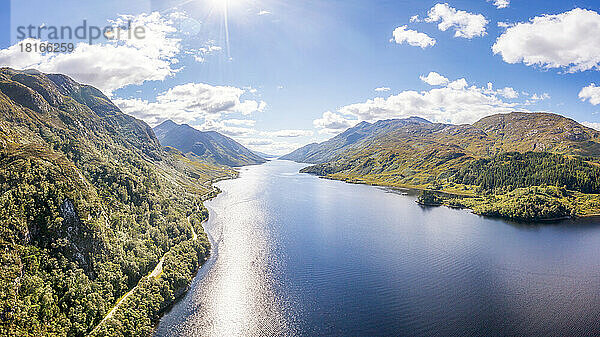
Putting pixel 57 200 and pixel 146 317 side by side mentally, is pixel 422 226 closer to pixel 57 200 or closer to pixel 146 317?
pixel 146 317

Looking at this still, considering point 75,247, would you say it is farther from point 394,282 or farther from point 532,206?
point 532,206

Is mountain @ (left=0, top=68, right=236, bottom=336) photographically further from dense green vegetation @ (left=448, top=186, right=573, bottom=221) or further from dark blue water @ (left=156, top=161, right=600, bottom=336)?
dense green vegetation @ (left=448, top=186, right=573, bottom=221)

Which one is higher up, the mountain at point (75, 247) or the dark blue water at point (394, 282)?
the mountain at point (75, 247)

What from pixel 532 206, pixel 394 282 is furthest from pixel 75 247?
pixel 532 206

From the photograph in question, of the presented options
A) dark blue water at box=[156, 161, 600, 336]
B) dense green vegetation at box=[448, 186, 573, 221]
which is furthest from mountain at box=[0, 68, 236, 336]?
dense green vegetation at box=[448, 186, 573, 221]

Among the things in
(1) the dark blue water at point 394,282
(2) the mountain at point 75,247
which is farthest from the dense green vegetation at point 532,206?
(2) the mountain at point 75,247

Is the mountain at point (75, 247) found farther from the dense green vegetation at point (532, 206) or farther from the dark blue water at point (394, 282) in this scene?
the dense green vegetation at point (532, 206)

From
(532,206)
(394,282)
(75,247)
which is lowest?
(394,282)

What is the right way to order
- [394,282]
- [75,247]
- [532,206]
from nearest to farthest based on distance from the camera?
[75,247], [394,282], [532,206]

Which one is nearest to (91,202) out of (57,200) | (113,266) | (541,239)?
(57,200)

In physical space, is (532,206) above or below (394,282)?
above
